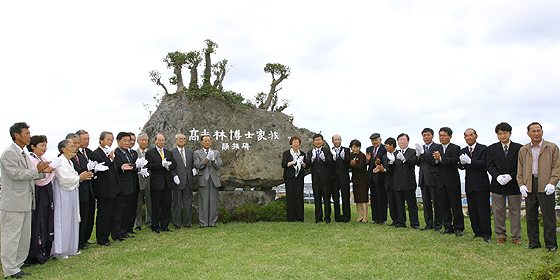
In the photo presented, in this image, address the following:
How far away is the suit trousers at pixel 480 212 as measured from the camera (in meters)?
6.90

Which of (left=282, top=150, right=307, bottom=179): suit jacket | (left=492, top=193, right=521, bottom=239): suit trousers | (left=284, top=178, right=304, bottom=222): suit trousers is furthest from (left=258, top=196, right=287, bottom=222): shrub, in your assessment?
(left=492, top=193, right=521, bottom=239): suit trousers

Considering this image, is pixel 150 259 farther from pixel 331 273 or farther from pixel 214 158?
pixel 214 158

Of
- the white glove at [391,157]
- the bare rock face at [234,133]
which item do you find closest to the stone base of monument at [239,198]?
the bare rock face at [234,133]

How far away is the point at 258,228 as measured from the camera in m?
8.45

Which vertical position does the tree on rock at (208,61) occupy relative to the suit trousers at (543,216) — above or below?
above

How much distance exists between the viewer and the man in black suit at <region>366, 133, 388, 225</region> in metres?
9.02

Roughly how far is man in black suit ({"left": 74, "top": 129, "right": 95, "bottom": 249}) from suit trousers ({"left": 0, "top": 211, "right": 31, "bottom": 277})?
1.32 metres

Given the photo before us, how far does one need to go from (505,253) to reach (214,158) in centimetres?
604

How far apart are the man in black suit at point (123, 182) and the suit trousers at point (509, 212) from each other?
657 cm

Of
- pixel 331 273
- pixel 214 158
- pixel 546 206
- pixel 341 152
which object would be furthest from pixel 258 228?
pixel 546 206

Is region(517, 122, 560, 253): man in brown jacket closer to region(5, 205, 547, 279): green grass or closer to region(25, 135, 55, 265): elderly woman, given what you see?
region(5, 205, 547, 279): green grass

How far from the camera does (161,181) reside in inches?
332

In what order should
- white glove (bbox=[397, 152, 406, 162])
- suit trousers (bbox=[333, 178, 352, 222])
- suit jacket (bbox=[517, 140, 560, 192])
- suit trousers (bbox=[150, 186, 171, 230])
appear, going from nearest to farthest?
suit jacket (bbox=[517, 140, 560, 192]) → white glove (bbox=[397, 152, 406, 162]) → suit trousers (bbox=[150, 186, 171, 230]) → suit trousers (bbox=[333, 178, 352, 222])

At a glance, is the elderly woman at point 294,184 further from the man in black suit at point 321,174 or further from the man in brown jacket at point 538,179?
the man in brown jacket at point 538,179
